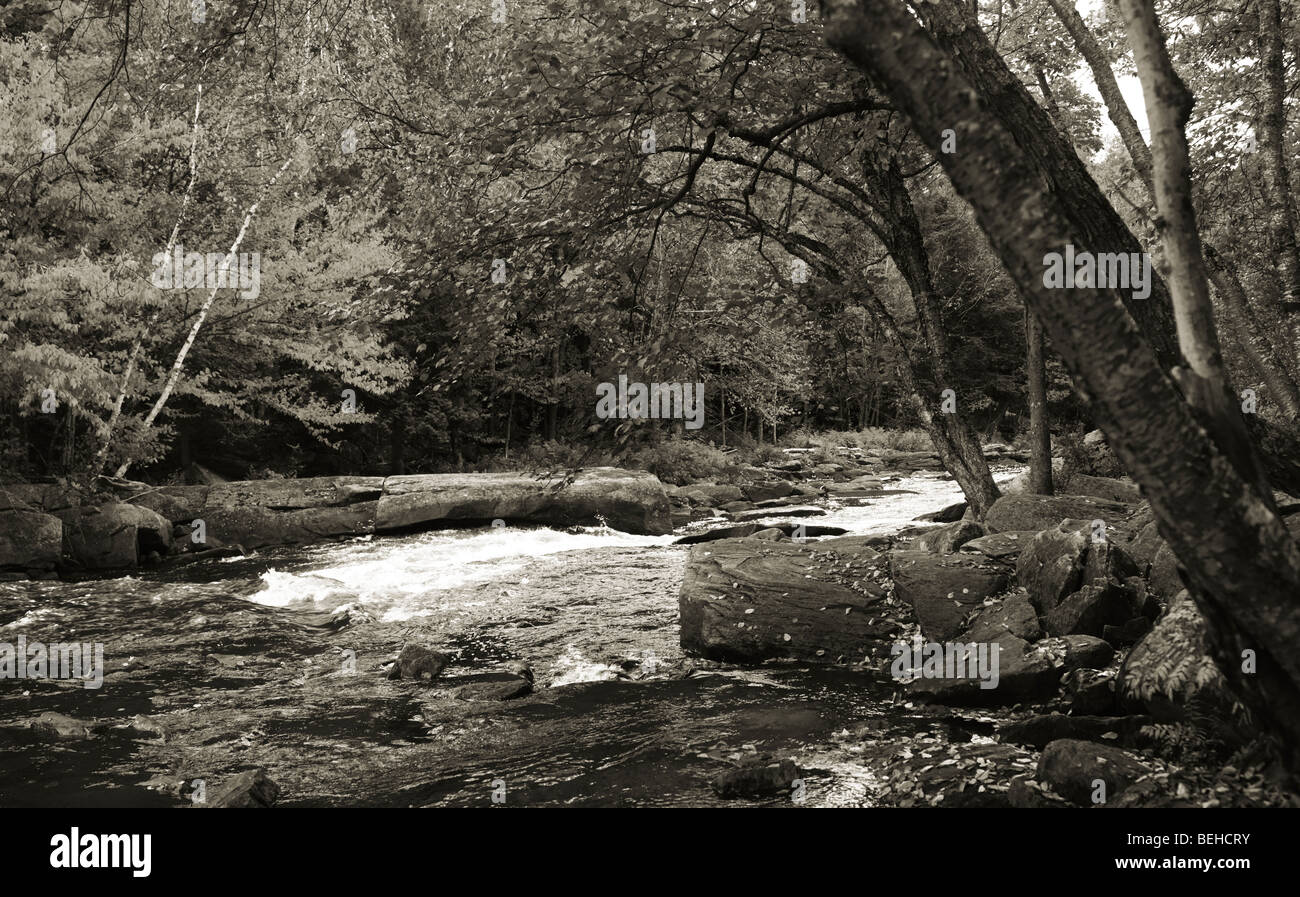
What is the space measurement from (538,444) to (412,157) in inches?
799

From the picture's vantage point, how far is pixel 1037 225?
10.6ft

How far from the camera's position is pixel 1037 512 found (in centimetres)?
991

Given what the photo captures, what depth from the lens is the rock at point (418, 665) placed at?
845 cm

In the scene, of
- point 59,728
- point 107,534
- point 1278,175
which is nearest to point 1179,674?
point 1278,175

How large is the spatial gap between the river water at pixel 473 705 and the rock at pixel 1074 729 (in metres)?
0.67

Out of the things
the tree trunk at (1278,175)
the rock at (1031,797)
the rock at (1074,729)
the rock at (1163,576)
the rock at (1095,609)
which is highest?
the tree trunk at (1278,175)

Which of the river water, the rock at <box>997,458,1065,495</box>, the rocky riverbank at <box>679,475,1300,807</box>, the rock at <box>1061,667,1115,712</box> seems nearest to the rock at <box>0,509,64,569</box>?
the river water

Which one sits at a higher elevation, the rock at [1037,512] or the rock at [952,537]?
the rock at [1037,512]

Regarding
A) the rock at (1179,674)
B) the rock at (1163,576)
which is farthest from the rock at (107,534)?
the rock at (1179,674)

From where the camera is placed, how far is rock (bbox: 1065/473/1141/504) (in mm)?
14766

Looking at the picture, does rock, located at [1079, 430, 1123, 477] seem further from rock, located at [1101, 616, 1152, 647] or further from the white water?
rock, located at [1101, 616, 1152, 647]

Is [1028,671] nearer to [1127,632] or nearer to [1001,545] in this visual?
[1127,632]

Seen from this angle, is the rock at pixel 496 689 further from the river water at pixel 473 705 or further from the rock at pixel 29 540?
the rock at pixel 29 540
